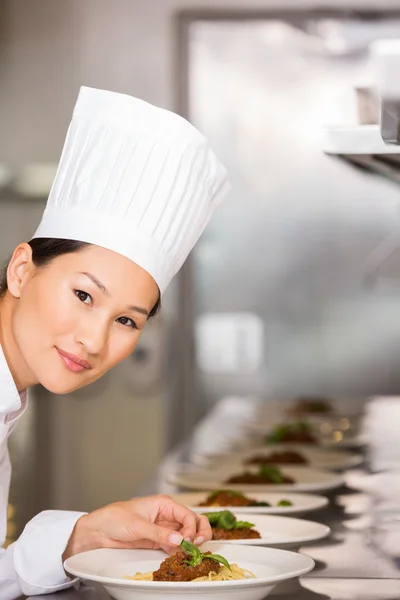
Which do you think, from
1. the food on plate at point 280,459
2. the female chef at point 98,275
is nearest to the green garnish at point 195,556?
the female chef at point 98,275

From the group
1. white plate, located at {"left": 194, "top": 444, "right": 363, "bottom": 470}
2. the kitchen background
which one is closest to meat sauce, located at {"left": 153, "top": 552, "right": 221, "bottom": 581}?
white plate, located at {"left": 194, "top": 444, "right": 363, "bottom": 470}

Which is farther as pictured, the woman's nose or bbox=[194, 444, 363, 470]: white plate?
bbox=[194, 444, 363, 470]: white plate

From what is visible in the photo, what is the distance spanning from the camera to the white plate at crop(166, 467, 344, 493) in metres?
2.11

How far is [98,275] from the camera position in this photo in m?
1.42

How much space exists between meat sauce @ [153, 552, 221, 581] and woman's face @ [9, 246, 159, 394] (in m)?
0.31

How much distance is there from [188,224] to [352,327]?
2.99 m

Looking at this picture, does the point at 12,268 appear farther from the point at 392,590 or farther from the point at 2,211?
the point at 2,211

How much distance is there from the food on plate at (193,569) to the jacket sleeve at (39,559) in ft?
0.51

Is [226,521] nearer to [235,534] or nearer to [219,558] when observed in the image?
[235,534]

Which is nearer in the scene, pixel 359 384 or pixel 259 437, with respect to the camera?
pixel 259 437

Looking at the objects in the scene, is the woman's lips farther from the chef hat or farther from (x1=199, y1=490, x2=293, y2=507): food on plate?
(x1=199, y1=490, x2=293, y2=507): food on plate

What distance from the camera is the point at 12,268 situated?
4.96ft

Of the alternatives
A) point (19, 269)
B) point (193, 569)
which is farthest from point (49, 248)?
point (193, 569)

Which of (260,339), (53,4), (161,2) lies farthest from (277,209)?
(53,4)
